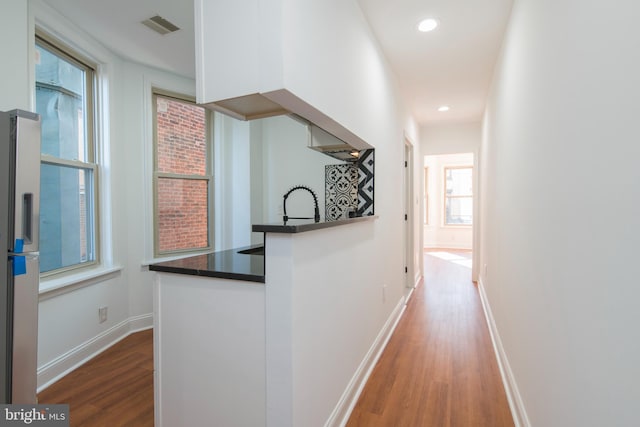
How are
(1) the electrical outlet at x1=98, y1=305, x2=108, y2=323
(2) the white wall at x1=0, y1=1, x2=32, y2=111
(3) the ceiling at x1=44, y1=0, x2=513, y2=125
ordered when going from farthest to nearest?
1. (1) the electrical outlet at x1=98, y1=305, x2=108, y2=323
2. (3) the ceiling at x1=44, y1=0, x2=513, y2=125
3. (2) the white wall at x1=0, y1=1, x2=32, y2=111

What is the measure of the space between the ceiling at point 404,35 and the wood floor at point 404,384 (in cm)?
263

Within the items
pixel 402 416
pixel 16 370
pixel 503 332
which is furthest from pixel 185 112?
pixel 503 332

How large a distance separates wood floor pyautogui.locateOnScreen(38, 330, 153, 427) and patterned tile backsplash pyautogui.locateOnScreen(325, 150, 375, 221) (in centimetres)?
181

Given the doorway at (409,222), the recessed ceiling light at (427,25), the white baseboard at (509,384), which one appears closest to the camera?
the white baseboard at (509,384)

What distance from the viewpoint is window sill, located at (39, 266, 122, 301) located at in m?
2.21

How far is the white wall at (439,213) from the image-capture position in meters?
8.57

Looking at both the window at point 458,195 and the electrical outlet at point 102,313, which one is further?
the window at point 458,195

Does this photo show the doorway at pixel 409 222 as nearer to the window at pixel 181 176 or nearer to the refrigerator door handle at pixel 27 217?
the window at pixel 181 176

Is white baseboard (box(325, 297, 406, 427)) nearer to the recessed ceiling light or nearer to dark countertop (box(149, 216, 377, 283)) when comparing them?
dark countertop (box(149, 216, 377, 283))

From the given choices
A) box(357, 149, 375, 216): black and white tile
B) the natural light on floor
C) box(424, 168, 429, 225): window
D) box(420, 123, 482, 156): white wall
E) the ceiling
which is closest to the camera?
the ceiling

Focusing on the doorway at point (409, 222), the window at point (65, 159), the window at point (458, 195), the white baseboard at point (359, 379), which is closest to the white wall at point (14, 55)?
the window at point (65, 159)

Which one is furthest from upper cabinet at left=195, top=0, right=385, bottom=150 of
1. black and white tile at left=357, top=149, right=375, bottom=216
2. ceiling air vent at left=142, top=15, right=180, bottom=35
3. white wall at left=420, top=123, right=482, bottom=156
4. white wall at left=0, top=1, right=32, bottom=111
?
white wall at left=420, top=123, right=482, bottom=156

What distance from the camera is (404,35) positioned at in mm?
2488

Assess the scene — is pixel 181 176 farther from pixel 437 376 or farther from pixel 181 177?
pixel 437 376
